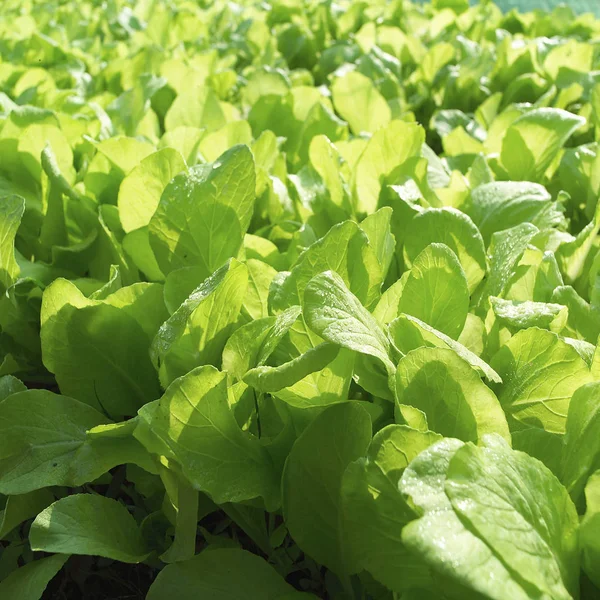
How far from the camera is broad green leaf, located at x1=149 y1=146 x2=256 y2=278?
103 cm

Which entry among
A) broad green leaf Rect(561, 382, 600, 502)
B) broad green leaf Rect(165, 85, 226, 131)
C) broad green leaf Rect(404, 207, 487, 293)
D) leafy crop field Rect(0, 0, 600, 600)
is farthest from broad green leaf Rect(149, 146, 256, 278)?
broad green leaf Rect(165, 85, 226, 131)

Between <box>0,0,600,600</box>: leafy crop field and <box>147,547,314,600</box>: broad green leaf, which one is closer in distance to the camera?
<box>0,0,600,600</box>: leafy crop field

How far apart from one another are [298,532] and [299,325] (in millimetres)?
242

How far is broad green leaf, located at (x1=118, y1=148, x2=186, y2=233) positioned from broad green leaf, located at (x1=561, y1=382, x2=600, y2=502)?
707mm

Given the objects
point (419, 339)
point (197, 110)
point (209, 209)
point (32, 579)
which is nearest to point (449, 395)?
point (419, 339)

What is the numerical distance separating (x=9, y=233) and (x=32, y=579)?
1.62 feet

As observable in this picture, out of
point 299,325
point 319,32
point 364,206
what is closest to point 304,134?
point 364,206

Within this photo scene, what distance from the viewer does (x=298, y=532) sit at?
33.9 inches

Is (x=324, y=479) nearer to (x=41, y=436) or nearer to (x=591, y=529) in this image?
(x=591, y=529)

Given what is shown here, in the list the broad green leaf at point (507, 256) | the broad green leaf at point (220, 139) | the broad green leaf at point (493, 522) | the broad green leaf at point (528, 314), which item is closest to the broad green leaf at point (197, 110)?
the broad green leaf at point (220, 139)

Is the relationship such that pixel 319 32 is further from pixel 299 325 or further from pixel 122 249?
pixel 299 325

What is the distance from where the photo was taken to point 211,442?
0.84 meters

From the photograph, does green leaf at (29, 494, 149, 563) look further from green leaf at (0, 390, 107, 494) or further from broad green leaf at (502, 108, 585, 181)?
broad green leaf at (502, 108, 585, 181)

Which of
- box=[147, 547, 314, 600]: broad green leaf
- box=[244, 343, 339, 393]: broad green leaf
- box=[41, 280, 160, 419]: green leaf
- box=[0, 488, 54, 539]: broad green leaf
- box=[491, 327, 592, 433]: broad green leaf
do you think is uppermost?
box=[244, 343, 339, 393]: broad green leaf
